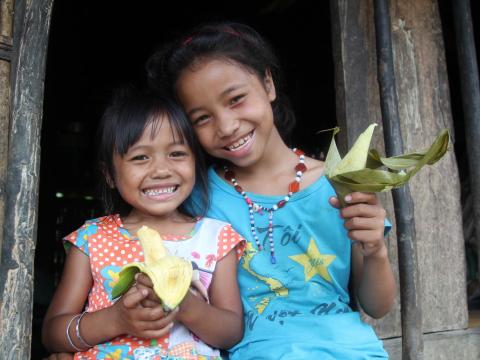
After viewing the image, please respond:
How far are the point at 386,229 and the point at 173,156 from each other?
2.44ft

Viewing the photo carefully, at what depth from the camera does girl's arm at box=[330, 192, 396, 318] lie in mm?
1448

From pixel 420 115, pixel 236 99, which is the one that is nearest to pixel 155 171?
pixel 236 99

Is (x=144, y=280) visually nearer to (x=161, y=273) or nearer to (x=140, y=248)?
(x=161, y=273)

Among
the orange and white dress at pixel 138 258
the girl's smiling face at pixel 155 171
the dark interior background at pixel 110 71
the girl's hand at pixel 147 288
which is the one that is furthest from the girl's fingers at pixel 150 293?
the dark interior background at pixel 110 71

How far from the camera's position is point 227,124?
1.74 meters

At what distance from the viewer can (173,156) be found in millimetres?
1758

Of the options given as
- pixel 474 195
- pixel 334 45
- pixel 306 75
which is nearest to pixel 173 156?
pixel 334 45

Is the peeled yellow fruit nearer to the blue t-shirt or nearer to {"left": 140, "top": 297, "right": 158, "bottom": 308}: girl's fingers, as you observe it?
{"left": 140, "top": 297, "right": 158, "bottom": 308}: girl's fingers

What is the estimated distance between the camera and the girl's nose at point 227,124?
68.3 inches

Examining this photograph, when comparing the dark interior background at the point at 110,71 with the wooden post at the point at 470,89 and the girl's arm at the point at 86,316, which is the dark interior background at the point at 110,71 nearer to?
the wooden post at the point at 470,89

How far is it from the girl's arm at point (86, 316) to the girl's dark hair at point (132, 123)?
11.2 inches

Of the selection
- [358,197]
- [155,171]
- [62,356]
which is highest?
→ [155,171]

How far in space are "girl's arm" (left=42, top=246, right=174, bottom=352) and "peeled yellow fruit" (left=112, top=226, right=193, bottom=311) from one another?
0.05 metres

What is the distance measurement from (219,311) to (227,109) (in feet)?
2.09
